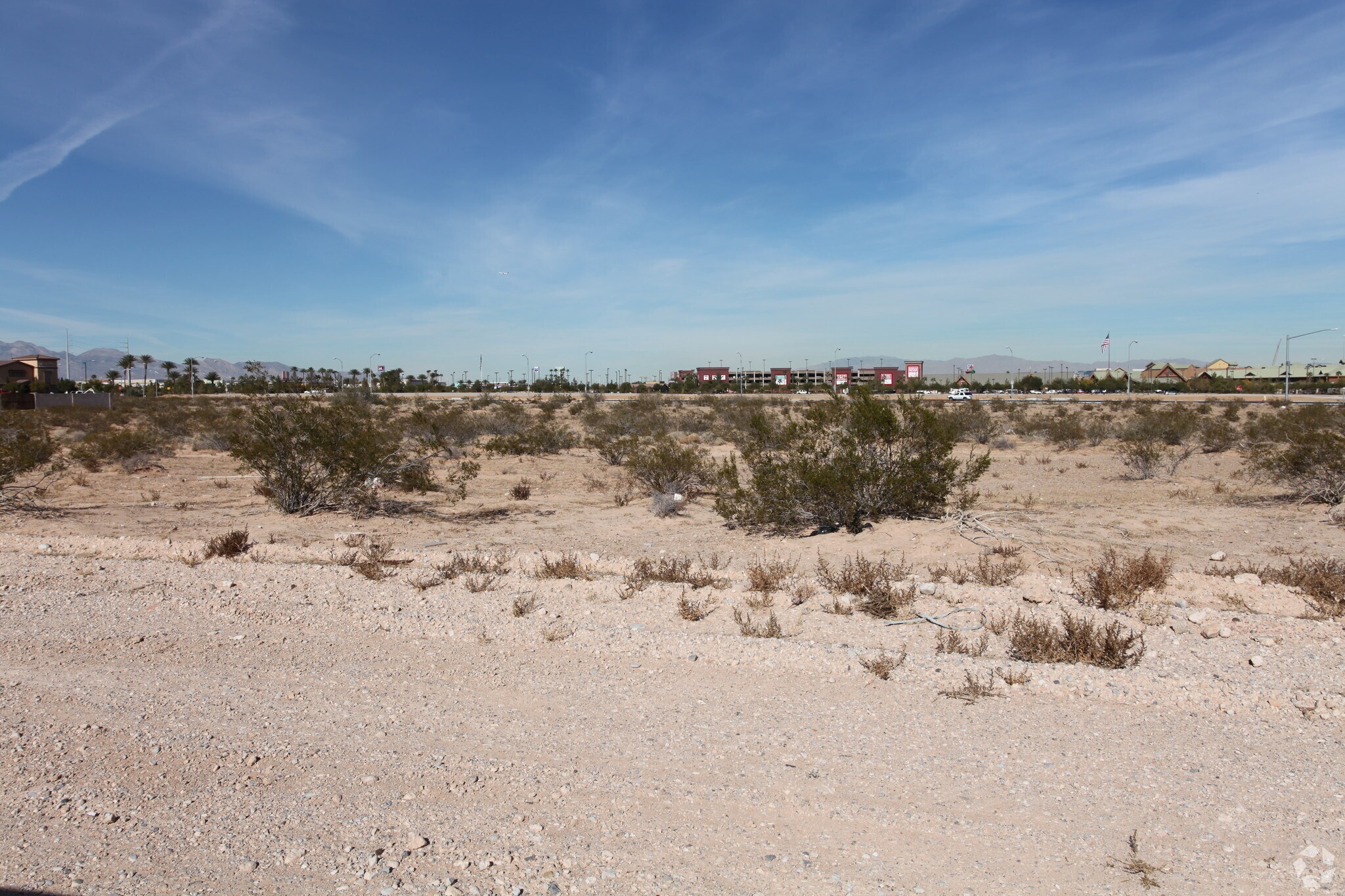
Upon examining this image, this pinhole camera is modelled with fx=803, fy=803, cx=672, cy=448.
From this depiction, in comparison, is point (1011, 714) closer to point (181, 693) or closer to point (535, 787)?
point (535, 787)

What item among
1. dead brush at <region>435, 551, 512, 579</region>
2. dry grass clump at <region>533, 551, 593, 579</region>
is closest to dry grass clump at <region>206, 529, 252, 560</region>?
dead brush at <region>435, 551, 512, 579</region>

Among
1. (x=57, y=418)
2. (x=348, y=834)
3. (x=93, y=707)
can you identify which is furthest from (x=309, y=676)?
(x=57, y=418)

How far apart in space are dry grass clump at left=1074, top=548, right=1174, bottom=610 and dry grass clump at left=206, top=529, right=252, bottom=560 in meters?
10.7

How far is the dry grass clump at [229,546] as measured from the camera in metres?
10.9

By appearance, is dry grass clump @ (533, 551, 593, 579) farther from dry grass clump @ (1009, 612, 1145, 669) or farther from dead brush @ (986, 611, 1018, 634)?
dry grass clump @ (1009, 612, 1145, 669)

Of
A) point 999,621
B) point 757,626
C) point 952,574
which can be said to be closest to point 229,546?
point 757,626

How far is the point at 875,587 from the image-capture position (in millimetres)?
8586

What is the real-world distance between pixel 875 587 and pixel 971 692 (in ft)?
8.57

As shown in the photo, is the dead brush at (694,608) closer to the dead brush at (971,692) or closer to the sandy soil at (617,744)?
the sandy soil at (617,744)

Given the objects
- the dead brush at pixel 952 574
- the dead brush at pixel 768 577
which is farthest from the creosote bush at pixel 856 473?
the dead brush at pixel 768 577

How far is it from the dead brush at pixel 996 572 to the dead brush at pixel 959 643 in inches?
86.3

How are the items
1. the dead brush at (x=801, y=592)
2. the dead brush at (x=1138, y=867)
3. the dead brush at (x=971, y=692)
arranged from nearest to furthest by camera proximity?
the dead brush at (x=1138, y=867)
the dead brush at (x=971, y=692)
the dead brush at (x=801, y=592)

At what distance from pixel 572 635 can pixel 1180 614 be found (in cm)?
591

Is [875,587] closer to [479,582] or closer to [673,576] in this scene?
[673,576]
